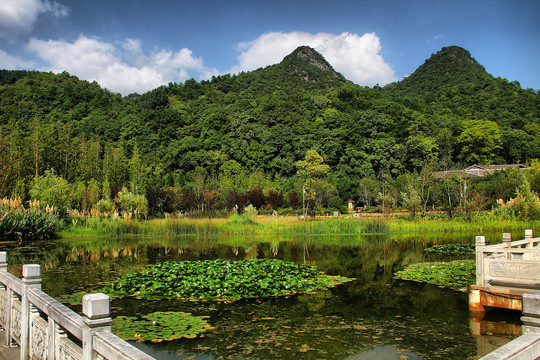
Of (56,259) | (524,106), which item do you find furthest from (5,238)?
(524,106)

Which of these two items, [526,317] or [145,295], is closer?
[526,317]

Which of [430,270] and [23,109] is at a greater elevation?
[23,109]

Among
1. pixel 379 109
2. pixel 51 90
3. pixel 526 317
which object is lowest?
pixel 526 317

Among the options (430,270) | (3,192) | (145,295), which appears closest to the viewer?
(145,295)

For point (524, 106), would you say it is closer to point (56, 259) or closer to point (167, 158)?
point (167, 158)

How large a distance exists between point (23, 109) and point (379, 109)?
176 feet

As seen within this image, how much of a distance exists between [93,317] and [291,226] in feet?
77.0

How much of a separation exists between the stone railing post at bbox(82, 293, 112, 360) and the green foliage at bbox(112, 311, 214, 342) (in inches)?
132

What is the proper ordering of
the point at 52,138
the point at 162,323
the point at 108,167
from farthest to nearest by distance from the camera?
the point at 108,167
the point at 52,138
the point at 162,323

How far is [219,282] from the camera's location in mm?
9836

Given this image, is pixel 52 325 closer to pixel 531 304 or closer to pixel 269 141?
pixel 531 304

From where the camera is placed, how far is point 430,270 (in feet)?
39.7

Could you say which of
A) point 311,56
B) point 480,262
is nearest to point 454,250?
point 480,262

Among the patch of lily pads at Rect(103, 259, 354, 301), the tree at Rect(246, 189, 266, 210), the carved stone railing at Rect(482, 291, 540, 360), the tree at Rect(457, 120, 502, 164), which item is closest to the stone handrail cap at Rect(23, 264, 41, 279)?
the patch of lily pads at Rect(103, 259, 354, 301)
